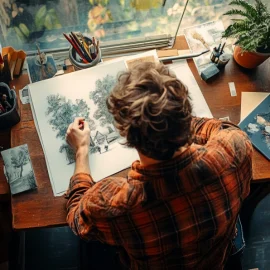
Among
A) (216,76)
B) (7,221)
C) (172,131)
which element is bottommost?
(7,221)

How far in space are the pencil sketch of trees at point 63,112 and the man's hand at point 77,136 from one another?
0.03 m

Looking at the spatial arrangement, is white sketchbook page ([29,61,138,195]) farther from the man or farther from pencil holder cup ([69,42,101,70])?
the man

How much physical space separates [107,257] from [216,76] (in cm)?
93

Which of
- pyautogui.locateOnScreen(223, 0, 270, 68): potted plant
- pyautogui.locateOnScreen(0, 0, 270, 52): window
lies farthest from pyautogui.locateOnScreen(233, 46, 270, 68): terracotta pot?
pyautogui.locateOnScreen(0, 0, 270, 52): window

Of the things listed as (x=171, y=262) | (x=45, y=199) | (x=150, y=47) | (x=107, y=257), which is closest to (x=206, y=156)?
(x=171, y=262)

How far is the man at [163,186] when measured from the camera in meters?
0.72

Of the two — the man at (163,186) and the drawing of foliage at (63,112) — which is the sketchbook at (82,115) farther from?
the man at (163,186)

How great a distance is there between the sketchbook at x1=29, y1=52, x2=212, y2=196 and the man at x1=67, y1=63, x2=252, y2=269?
8.4 inches

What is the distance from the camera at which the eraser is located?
46.2 inches

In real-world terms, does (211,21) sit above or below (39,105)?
above

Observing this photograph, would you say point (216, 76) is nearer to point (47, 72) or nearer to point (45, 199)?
point (47, 72)

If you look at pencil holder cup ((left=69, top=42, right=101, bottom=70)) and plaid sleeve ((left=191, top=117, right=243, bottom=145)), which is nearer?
plaid sleeve ((left=191, top=117, right=243, bottom=145))

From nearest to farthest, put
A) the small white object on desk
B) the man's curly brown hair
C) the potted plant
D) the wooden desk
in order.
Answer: the man's curly brown hair
the wooden desk
the potted plant
the small white object on desk

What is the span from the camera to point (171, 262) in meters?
0.81
